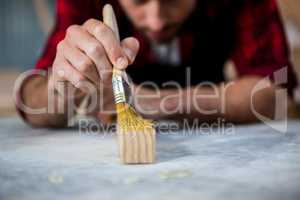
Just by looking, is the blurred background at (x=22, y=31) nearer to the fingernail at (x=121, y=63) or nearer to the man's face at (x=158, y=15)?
the man's face at (x=158, y=15)

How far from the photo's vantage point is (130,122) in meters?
0.61

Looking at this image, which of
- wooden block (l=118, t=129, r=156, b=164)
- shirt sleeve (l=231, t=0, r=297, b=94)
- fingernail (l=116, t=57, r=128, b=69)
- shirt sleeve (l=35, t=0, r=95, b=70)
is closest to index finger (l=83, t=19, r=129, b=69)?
fingernail (l=116, t=57, r=128, b=69)

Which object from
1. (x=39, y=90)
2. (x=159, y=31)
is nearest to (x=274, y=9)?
(x=159, y=31)

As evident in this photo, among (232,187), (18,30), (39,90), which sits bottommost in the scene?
(232,187)

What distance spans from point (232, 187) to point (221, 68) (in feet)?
2.57

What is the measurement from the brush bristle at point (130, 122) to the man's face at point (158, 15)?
Result: 36 centimetres

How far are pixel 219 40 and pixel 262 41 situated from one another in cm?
13

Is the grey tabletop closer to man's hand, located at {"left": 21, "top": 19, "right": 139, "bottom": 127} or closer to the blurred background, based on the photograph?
man's hand, located at {"left": 21, "top": 19, "right": 139, "bottom": 127}

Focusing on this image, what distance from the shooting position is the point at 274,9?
1.07m

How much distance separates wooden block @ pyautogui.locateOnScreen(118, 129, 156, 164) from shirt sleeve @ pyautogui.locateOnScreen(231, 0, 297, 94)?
1.66 ft

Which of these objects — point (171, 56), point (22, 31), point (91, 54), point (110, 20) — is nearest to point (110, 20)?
point (110, 20)

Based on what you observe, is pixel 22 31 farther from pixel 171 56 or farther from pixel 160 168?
pixel 160 168

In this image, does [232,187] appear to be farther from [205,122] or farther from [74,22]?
[74,22]

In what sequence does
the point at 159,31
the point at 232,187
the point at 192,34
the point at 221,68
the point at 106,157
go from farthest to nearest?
the point at 221,68, the point at 192,34, the point at 159,31, the point at 106,157, the point at 232,187
